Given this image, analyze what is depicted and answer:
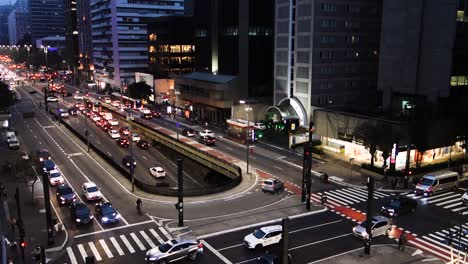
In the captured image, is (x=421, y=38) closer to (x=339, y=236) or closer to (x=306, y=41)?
(x=306, y=41)

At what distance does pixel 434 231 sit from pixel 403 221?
116 inches

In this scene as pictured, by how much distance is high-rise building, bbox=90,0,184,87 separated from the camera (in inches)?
5945

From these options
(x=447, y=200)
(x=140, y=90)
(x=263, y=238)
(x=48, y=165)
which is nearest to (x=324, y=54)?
(x=447, y=200)

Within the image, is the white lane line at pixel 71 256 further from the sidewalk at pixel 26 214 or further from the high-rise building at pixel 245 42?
the high-rise building at pixel 245 42

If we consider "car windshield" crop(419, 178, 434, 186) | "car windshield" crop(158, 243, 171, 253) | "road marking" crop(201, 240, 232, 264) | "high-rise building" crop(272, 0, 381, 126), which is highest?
"high-rise building" crop(272, 0, 381, 126)

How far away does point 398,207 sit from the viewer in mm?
40125

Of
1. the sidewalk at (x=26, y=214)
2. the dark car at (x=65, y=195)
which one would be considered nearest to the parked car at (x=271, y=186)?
A: the dark car at (x=65, y=195)

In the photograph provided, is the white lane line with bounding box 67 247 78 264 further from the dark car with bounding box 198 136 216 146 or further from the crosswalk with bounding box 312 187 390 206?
the dark car with bounding box 198 136 216 146

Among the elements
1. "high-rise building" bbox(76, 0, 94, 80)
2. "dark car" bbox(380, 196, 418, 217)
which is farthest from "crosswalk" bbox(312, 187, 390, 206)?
"high-rise building" bbox(76, 0, 94, 80)

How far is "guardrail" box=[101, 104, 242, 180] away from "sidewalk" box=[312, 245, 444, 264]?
880 inches

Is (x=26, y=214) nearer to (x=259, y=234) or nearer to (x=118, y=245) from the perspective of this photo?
(x=118, y=245)

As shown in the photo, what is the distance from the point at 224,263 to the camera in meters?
30.7

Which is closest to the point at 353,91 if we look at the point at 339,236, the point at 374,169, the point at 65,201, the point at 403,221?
the point at 374,169

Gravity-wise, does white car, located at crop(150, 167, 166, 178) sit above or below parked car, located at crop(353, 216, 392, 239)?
below
